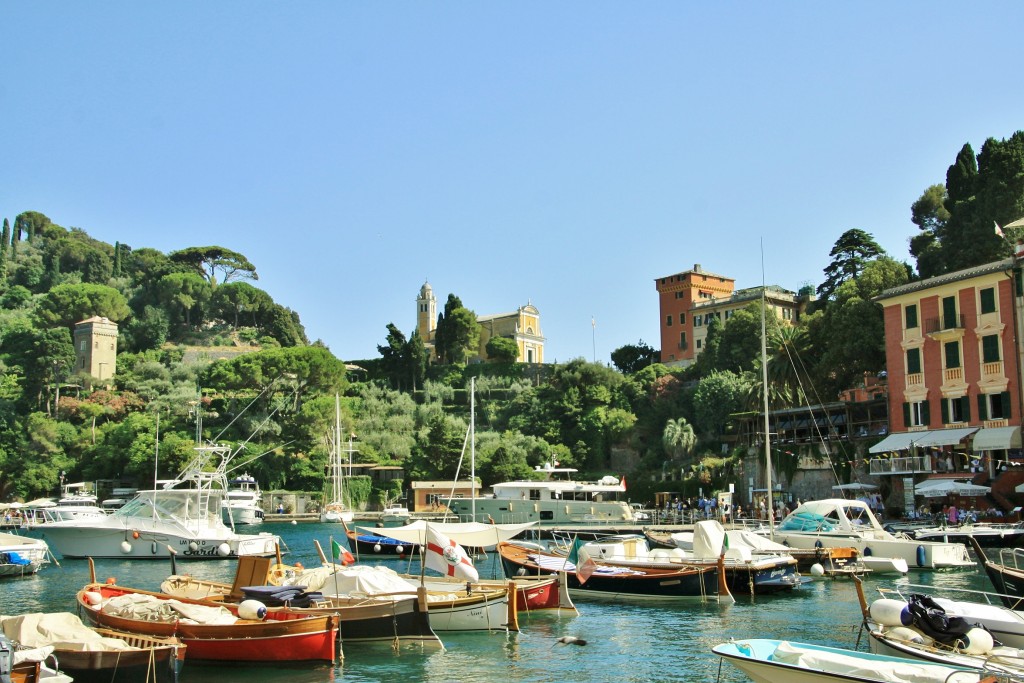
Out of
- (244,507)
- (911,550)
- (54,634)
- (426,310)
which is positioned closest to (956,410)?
(911,550)

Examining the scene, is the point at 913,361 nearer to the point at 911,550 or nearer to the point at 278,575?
the point at 911,550

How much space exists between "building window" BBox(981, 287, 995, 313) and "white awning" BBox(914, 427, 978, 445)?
18.4ft

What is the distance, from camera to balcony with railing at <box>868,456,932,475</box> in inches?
1819

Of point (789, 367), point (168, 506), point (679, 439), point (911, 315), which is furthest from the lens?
point (679, 439)

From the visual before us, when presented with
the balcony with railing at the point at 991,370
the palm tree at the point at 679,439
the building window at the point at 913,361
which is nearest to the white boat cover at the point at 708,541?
the balcony with railing at the point at 991,370

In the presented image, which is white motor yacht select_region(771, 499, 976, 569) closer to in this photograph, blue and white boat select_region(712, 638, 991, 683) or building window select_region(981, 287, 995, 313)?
building window select_region(981, 287, 995, 313)

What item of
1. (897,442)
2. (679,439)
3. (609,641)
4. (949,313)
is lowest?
(609,641)

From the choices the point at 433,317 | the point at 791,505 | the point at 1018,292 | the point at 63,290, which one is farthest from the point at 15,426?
the point at 1018,292

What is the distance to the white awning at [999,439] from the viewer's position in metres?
42.9

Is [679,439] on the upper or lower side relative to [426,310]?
lower

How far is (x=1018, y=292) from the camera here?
4366cm

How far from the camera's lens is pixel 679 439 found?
234 ft

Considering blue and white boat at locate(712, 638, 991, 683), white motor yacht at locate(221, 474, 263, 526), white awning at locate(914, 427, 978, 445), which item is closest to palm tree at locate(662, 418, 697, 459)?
white awning at locate(914, 427, 978, 445)

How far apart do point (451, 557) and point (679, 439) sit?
48.1 meters
